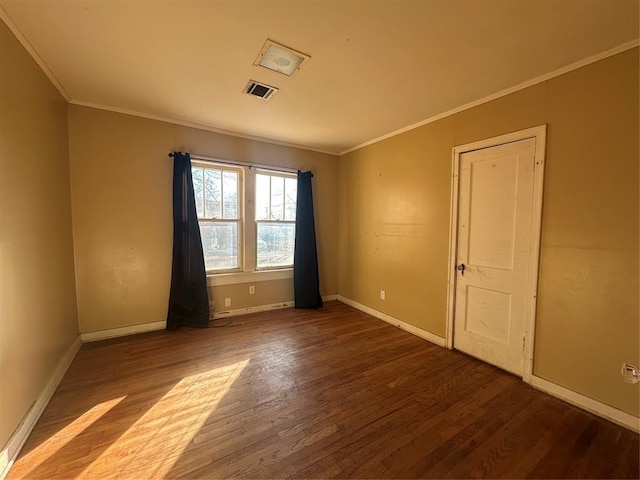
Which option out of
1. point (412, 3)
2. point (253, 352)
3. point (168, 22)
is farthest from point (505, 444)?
point (168, 22)

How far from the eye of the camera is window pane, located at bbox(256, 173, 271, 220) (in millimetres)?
3829

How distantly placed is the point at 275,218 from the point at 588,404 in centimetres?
365

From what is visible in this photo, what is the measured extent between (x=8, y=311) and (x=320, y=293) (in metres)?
3.41

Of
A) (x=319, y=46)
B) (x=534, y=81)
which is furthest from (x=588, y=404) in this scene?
(x=319, y=46)

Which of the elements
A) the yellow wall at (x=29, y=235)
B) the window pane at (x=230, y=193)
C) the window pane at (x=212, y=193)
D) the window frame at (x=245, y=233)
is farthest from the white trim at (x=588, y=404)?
the window pane at (x=212, y=193)

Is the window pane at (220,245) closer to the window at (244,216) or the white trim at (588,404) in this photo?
the window at (244,216)

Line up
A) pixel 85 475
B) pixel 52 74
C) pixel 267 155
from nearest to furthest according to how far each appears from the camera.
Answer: pixel 85 475 < pixel 52 74 < pixel 267 155

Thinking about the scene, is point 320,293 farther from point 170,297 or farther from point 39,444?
point 39,444

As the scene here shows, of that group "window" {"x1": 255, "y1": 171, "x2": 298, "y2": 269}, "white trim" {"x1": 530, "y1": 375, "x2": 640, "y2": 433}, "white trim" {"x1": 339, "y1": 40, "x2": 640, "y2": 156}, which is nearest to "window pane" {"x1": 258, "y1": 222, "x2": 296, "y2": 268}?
"window" {"x1": 255, "y1": 171, "x2": 298, "y2": 269}

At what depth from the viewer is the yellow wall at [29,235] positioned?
152 centimetres

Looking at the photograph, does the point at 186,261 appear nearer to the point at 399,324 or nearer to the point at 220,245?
the point at 220,245

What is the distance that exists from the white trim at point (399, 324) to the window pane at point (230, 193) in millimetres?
2245

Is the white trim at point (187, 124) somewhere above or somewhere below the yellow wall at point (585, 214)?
above

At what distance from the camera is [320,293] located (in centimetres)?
439
